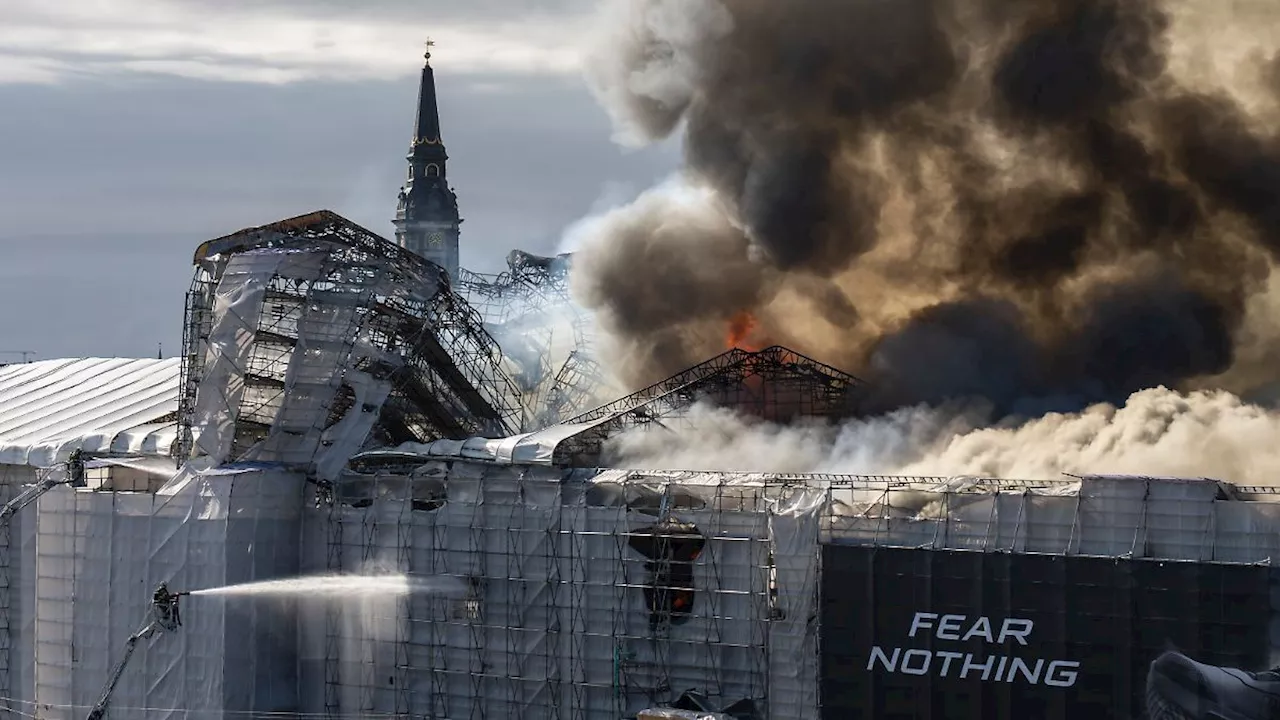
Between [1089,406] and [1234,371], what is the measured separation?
30.3 feet

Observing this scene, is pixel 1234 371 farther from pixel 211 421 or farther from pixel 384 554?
pixel 211 421

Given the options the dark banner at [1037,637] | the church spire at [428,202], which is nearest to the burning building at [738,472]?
the dark banner at [1037,637]

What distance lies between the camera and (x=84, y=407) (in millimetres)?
86062

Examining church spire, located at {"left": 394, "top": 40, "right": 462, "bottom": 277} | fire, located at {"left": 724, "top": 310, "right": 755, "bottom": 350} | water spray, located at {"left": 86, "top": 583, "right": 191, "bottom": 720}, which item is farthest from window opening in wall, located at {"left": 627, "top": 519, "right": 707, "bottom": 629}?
church spire, located at {"left": 394, "top": 40, "right": 462, "bottom": 277}

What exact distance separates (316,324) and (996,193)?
1094 inches

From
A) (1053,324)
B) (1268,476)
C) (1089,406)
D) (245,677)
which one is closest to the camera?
(1268,476)

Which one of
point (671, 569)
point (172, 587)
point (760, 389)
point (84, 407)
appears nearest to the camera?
point (671, 569)

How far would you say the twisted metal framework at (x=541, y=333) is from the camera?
98.5 meters

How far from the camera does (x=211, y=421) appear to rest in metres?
70.6

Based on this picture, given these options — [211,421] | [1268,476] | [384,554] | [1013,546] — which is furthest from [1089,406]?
[211,421]

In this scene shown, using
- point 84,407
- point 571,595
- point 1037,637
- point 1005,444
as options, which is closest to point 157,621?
point 571,595

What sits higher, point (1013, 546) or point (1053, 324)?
point (1053, 324)

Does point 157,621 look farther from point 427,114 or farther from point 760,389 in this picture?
point 427,114

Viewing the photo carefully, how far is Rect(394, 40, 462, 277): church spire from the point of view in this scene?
542 feet
